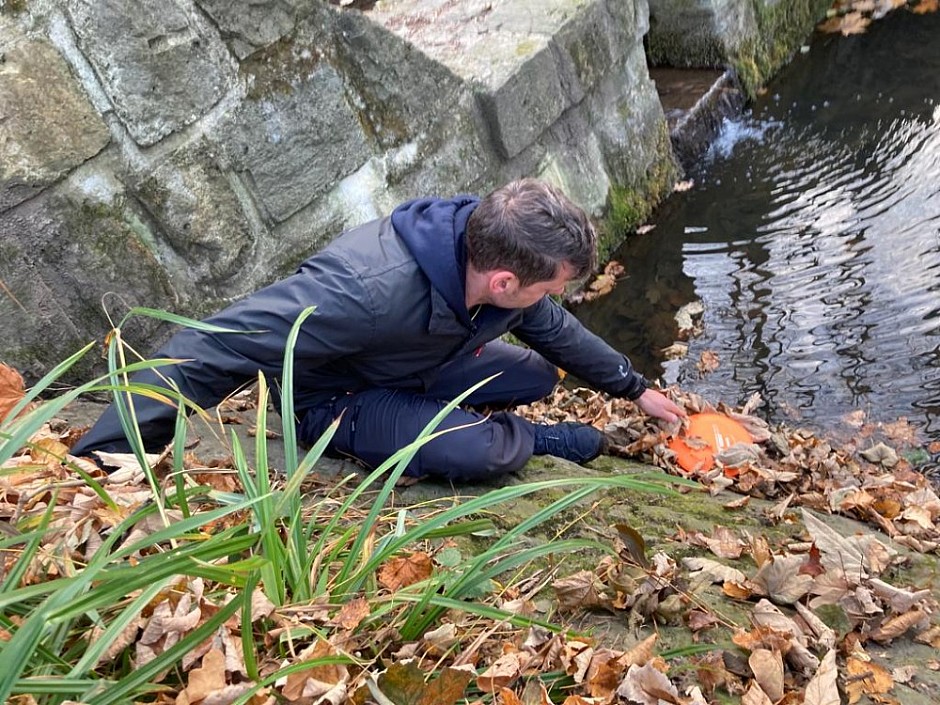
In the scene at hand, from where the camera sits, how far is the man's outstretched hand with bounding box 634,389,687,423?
3.46m

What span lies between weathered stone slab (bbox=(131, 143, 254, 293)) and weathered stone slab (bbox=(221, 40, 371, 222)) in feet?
0.46

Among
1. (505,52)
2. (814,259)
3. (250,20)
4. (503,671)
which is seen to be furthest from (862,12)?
(503,671)

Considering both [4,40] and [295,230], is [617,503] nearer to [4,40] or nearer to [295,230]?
[295,230]

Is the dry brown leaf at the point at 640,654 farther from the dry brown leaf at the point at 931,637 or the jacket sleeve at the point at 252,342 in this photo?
the jacket sleeve at the point at 252,342

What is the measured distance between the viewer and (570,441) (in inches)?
132

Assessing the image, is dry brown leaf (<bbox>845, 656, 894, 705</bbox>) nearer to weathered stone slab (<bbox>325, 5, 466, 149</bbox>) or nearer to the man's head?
the man's head

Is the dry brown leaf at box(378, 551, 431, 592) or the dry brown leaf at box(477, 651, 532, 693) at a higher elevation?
the dry brown leaf at box(378, 551, 431, 592)

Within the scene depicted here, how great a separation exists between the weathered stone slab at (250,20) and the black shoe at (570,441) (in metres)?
1.97

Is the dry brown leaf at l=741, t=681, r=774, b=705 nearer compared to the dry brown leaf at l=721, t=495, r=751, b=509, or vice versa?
the dry brown leaf at l=741, t=681, r=774, b=705

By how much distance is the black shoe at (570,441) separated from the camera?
333 cm

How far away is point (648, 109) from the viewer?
216 inches

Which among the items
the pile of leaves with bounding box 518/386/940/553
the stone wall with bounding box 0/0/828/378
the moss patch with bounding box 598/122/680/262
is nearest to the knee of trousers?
the pile of leaves with bounding box 518/386/940/553

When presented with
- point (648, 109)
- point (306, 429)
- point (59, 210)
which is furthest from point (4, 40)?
point (648, 109)

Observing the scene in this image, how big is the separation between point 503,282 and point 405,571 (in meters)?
1.06
